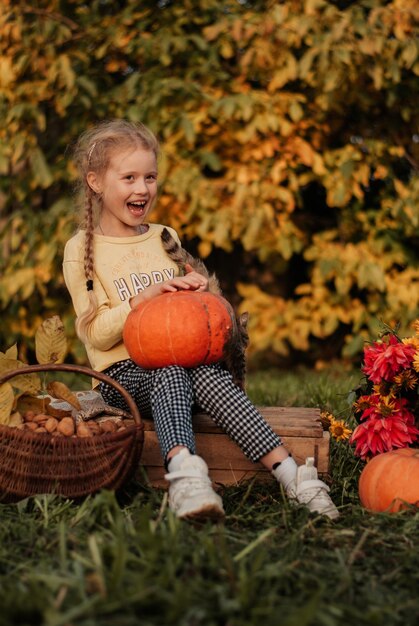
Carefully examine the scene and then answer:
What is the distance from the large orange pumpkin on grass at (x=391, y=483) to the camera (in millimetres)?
2332

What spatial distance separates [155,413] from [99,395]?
0.56 m

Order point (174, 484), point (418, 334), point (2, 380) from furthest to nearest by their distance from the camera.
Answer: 1. point (418, 334)
2. point (2, 380)
3. point (174, 484)

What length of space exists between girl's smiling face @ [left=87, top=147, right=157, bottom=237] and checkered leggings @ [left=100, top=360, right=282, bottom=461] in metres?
0.68

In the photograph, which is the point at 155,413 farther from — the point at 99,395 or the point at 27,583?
the point at 27,583


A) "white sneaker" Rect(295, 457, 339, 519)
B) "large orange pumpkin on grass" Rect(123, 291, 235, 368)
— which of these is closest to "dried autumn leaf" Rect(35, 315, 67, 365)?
"large orange pumpkin on grass" Rect(123, 291, 235, 368)

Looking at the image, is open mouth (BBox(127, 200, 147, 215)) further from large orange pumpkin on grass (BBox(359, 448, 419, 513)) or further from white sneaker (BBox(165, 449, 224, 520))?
large orange pumpkin on grass (BBox(359, 448, 419, 513))

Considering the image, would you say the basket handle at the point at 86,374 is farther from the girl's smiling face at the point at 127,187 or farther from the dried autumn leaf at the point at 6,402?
the girl's smiling face at the point at 127,187

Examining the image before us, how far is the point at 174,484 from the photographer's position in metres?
2.22

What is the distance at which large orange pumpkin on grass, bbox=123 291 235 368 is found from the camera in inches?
97.9

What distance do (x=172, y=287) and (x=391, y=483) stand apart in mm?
930

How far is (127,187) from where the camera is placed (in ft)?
9.40

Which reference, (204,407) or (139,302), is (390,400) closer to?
(204,407)

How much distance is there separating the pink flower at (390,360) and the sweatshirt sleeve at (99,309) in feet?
2.83

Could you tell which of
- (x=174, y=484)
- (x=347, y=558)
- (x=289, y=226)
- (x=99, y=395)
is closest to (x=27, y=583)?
(x=174, y=484)
